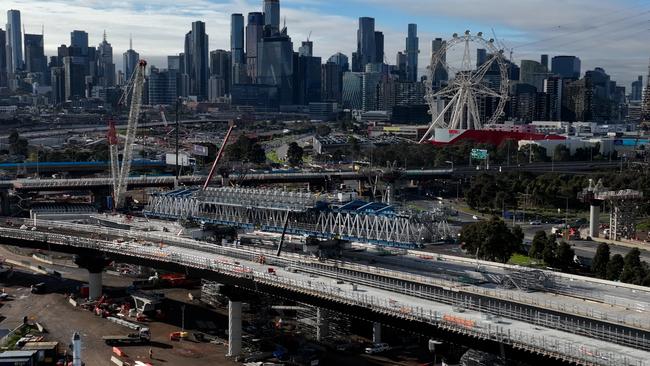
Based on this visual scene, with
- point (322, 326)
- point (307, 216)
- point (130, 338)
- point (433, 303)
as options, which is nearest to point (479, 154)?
point (307, 216)

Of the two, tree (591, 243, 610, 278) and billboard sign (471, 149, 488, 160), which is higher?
billboard sign (471, 149, 488, 160)

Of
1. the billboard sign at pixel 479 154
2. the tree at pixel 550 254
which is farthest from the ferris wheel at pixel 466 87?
the tree at pixel 550 254

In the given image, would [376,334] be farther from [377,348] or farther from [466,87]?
[466,87]

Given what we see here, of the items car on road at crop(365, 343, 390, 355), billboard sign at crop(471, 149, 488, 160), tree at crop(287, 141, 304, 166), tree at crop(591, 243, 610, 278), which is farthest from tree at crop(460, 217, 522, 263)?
tree at crop(287, 141, 304, 166)

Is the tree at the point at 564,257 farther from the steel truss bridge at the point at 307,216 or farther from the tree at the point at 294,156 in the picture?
the tree at the point at 294,156

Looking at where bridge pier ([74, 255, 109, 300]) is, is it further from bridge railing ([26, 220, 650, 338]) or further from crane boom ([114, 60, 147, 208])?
crane boom ([114, 60, 147, 208])

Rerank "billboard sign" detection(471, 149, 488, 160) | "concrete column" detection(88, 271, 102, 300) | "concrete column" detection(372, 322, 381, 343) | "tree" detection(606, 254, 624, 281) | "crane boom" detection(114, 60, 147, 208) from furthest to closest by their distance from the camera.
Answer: "billboard sign" detection(471, 149, 488, 160) < "crane boom" detection(114, 60, 147, 208) < "concrete column" detection(88, 271, 102, 300) < "tree" detection(606, 254, 624, 281) < "concrete column" detection(372, 322, 381, 343)
